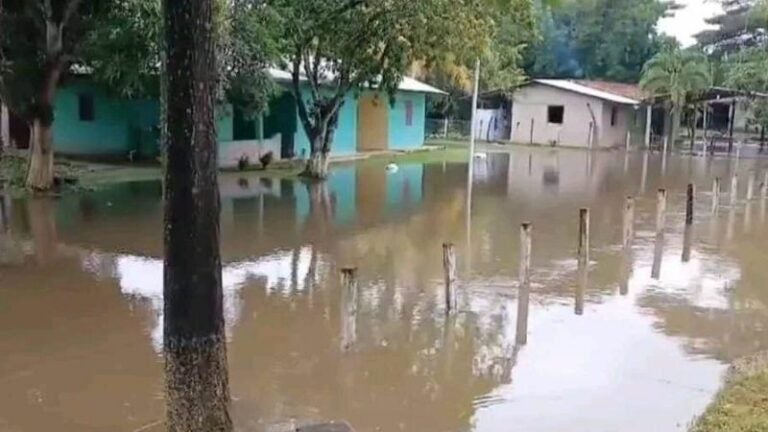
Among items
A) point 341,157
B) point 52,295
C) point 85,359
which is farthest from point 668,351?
point 341,157

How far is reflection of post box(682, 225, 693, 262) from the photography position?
1272 centimetres

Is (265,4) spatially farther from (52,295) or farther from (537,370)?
(537,370)

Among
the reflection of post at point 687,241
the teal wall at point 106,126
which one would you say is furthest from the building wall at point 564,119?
the reflection of post at point 687,241

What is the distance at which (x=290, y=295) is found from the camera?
32.7 ft

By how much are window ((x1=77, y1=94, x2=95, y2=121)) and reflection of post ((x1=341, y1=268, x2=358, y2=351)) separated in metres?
17.5

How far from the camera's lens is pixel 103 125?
77.4 feet

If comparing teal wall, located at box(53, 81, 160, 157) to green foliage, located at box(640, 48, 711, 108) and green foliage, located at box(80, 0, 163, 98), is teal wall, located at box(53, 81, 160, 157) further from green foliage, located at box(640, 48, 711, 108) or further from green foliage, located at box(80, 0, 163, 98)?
green foliage, located at box(640, 48, 711, 108)

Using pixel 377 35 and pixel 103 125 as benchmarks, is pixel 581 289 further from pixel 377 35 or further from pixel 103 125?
pixel 103 125

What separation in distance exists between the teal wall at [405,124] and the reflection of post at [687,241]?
1912 cm

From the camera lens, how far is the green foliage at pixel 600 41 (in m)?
48.8

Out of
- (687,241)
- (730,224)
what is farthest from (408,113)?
(687,241)

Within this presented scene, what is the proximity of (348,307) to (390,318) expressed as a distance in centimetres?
154

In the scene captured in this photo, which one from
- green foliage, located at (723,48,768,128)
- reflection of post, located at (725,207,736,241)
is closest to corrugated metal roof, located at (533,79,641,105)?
green foliage, located at (723,48,768,128)

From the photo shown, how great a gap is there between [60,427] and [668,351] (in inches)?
222
